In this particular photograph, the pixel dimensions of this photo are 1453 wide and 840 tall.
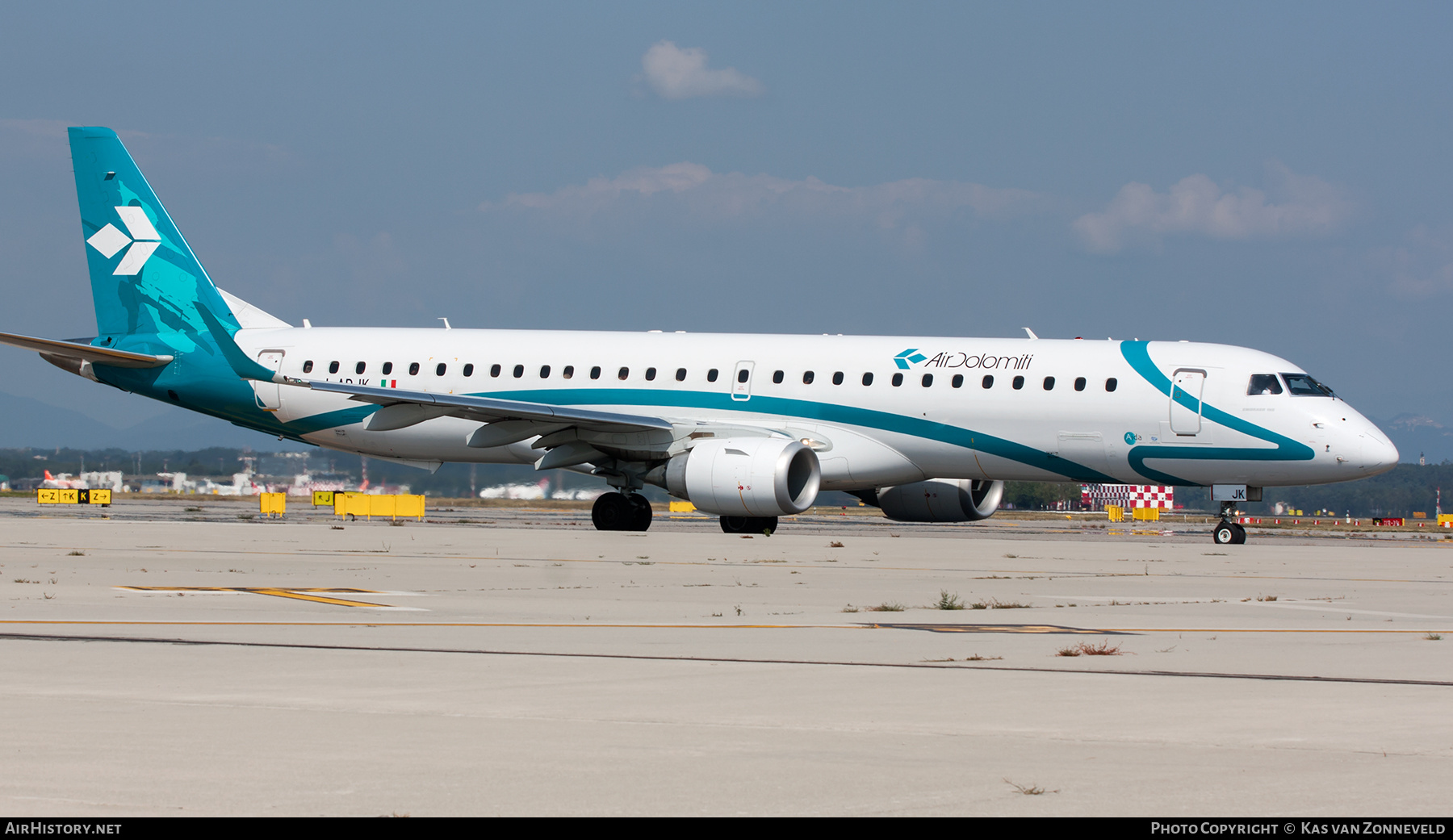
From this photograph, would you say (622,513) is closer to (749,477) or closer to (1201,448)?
(749,477)

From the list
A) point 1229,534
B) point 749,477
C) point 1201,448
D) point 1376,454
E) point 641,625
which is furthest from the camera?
point 1229,534

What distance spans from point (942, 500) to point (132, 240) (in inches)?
776

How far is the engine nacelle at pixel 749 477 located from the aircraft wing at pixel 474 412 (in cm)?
150

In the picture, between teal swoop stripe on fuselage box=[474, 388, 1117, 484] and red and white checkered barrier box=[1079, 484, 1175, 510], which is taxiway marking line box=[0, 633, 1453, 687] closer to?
teal swoop stripe on fuselage box=[474, 388, 1117, 484]

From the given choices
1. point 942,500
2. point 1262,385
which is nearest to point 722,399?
→ point 942,500

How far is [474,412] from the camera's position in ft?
98.4

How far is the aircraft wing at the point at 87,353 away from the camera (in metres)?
33.2

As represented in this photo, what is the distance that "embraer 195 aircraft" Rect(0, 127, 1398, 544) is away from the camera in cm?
2897

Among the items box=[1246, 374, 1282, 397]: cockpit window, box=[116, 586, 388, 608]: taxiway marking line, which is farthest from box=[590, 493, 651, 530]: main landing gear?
box=[116, 586, 388, 608]: taxiway marking line

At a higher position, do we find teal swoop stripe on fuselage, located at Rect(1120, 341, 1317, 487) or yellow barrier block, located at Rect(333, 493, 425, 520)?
teal swoop stripe on fuselage, located at Rect(1120, 341, 1317, 487)

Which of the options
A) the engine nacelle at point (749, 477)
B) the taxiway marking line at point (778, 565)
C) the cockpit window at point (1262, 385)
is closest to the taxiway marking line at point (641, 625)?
the taxiway marking line at point (778, 565)

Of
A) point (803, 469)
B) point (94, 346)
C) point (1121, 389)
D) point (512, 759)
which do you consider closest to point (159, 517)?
point (94, 346)

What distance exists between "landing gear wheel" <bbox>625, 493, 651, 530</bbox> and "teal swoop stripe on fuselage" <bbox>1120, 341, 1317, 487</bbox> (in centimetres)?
961

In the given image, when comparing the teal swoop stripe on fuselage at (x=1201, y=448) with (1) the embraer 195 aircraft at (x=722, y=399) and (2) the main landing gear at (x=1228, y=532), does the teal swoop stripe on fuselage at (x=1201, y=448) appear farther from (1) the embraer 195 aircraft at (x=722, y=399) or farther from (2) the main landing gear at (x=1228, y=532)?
(2) the main landing gear at (x=1228, y=532)
